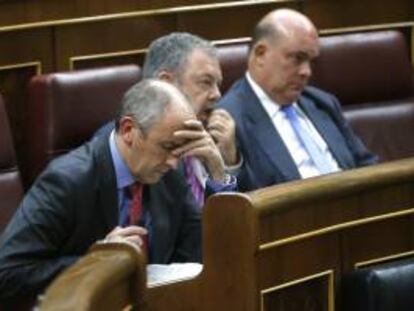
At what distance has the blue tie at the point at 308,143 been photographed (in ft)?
7.41

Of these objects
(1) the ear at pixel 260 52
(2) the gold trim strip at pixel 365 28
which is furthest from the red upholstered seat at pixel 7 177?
(2) the gold trim strip at pixel 365 28

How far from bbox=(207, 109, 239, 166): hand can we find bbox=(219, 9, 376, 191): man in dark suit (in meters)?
0.06

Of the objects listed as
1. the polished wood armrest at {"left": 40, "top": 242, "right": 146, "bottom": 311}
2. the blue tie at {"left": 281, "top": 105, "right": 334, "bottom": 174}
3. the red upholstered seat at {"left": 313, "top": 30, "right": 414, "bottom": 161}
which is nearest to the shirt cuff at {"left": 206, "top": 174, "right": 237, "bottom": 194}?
the blue tie at {"left": 281, "top": 105, "right": 334, "bottom": 174}

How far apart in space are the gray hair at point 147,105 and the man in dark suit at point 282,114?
487mm

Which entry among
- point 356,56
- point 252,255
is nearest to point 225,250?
point 252,255

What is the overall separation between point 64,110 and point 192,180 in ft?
1.10

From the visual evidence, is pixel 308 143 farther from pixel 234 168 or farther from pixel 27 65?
pixel 27 65

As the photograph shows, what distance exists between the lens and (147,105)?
1.67 meters

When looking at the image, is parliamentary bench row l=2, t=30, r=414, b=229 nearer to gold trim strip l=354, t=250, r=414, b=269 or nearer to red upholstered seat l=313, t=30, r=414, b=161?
red upholstered seat l=313, t=30, r=414, b=161

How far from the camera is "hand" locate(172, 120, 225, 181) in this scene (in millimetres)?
1699

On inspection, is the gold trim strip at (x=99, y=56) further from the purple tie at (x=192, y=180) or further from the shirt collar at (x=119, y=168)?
the shirt collar at (x=119, y=168)

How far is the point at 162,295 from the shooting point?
1460mm

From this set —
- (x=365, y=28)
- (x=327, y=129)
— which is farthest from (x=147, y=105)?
(x=365, y=28)

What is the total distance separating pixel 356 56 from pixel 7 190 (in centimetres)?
94
